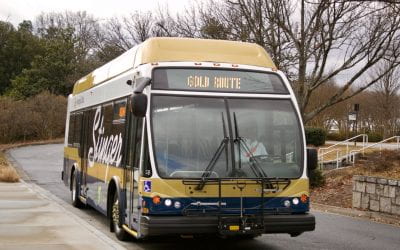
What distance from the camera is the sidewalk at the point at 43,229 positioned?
838cm

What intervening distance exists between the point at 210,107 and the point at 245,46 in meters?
1.50

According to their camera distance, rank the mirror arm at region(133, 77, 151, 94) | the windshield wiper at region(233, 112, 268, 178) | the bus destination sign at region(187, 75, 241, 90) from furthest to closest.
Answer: the bus destination sign at region(187, 75, 241, 90) < the windshield wiper at region(233, 112, 268, 178) < the mirror arm at region(133, 77, 151, 94)

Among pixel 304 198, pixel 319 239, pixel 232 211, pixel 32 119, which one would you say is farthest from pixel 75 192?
pixel 32 119

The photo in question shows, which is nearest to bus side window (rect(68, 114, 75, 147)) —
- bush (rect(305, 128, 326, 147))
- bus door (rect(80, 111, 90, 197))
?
bus door (rect(80, 111, 90, 197))

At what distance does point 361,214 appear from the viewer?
14.4 metres

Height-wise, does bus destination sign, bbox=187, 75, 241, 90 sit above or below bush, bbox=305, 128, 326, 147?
above

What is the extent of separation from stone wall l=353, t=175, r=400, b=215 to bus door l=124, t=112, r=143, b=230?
295 inches

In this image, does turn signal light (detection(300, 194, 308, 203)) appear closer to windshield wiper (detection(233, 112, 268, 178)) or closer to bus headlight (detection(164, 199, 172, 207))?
windshield wiper (detection(233, 112, 268, 178))

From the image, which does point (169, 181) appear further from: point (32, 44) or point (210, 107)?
point (32, 44)

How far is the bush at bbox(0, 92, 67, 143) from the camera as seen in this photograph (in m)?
46.9

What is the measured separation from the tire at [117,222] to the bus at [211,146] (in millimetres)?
196

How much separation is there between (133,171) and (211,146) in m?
1.27

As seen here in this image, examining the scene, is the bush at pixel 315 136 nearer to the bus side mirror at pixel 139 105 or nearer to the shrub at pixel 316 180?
the shrub at pixel 316 180

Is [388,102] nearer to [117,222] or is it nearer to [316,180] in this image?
[316,180]
